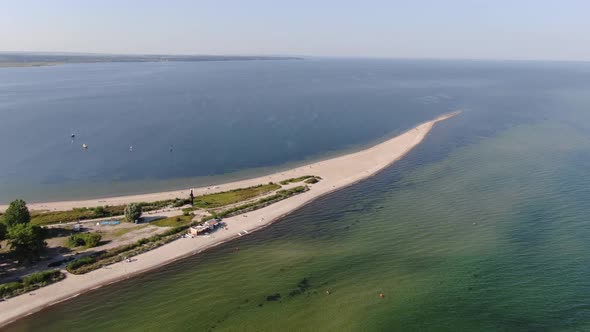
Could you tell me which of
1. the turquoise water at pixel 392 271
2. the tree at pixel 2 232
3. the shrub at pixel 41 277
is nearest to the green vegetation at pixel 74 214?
the tree at pixel 2 232

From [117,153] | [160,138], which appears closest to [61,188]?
[117,153]

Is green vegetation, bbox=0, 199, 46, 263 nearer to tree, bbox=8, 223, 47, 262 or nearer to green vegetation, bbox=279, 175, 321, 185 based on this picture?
tree, bbox=8, 223, 47, 262

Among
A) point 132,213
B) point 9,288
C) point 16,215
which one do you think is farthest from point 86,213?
point 9,288

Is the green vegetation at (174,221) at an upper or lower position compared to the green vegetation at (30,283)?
upper

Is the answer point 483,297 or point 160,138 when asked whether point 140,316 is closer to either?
point 483,297

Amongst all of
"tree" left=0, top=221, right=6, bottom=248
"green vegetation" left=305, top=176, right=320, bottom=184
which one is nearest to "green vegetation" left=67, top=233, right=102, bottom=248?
"tree" left=0, top=221, right=6, bottom=248

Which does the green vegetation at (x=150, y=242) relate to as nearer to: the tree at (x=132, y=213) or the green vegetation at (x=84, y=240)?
the green vegetation at (x=84, y=240)

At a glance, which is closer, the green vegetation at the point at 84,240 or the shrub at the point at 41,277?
the shrub at the point at 41,277
